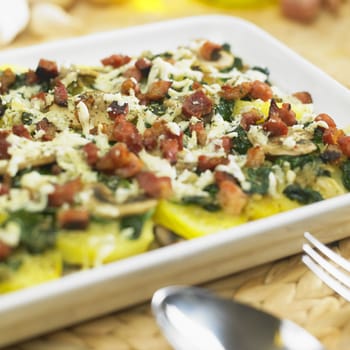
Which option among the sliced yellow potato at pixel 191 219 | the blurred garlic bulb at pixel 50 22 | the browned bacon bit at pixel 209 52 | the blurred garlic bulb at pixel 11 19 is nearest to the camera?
the sliced yellow potato at pixel 191 219

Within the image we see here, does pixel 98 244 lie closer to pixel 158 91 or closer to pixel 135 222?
pixel 135 222

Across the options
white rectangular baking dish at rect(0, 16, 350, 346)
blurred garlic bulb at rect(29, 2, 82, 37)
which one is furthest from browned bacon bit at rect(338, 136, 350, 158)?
blurred garlic bulb at rect(29, 2, 82, 37)

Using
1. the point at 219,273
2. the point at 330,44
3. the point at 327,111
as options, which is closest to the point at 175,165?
the point at 219,273

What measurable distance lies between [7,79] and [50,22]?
4.68ft

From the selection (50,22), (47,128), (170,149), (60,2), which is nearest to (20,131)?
(47,128)

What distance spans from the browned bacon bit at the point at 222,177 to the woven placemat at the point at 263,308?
371 millimetres

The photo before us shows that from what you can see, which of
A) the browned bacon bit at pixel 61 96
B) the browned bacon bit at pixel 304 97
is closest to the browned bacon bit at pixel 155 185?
the browned bacon bit at pixel 61 96

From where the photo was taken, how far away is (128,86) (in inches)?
140

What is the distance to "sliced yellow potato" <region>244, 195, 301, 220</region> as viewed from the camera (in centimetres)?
282

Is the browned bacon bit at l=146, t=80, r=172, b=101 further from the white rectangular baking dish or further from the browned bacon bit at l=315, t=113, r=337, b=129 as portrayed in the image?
the white rectangular baking dish

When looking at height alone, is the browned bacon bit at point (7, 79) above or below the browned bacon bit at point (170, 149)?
below

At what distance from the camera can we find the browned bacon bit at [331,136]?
3139 mm

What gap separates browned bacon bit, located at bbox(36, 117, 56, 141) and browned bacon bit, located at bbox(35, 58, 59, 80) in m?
0.53

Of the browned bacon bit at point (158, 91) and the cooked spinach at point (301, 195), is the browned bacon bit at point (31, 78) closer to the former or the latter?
the browned bacon bit at point (158, 91)
